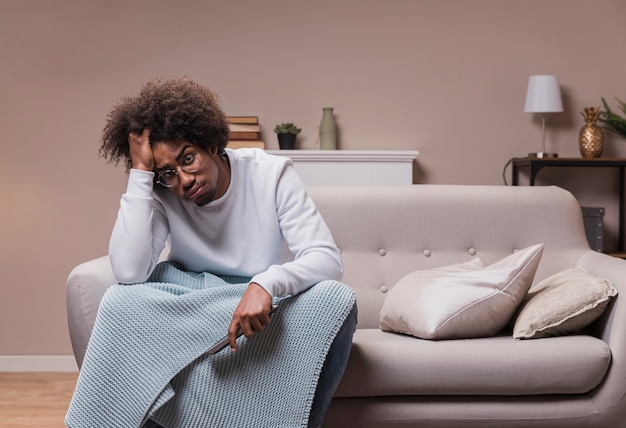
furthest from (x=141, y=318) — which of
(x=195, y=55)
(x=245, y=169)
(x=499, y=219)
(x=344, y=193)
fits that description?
(x=195, y=55)

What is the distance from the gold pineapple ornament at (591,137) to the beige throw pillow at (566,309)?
65.6 inches

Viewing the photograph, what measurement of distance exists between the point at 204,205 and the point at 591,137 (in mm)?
2373

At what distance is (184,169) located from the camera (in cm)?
201

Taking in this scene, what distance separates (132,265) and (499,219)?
1.33m

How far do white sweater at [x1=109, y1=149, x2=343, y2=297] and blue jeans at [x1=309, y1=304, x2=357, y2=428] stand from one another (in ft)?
0.52

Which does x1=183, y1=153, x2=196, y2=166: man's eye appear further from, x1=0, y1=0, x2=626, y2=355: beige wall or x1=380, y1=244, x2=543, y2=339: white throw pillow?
x1=0, y1=0, x2=626, y2=355: beige wall

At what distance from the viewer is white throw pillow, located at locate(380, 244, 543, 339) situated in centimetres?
229

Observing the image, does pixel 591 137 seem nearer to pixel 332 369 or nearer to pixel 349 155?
pixel 349 155

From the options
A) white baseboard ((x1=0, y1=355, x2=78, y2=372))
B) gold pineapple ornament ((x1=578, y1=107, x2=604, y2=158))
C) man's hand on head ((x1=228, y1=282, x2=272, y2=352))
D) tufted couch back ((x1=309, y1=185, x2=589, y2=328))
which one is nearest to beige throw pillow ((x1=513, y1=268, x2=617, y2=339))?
tufted couch back ((x1=309, y1=185, x2=589, y2=328))

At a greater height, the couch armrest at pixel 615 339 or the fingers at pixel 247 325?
the fingers at pixel 247 325

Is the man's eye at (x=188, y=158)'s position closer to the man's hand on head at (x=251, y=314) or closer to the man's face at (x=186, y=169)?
the man's face at (x=186, y=169)

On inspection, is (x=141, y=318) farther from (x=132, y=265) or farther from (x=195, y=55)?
(x=195, y=55)

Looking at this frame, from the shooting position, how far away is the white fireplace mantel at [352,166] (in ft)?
A: 12.4

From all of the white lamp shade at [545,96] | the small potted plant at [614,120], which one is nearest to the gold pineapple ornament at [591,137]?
the small potted plant at [614,120]
